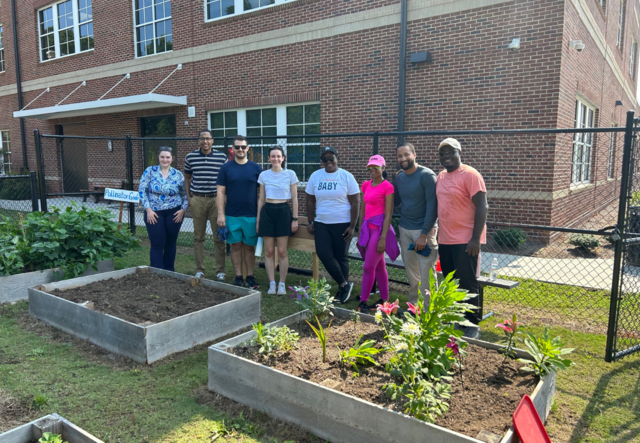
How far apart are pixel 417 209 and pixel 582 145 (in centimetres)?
853

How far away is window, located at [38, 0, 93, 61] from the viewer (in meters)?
17.0

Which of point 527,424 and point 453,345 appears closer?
point 527,424

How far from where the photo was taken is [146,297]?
5.02 m

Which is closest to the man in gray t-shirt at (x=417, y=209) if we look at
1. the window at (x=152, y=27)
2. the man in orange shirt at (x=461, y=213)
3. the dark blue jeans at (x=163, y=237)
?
the man in orange shirt at (x=461, y=213)

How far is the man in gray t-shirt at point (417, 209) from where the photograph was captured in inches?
182

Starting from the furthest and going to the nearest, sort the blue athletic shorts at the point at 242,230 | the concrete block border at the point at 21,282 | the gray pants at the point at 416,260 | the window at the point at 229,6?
the window at the point at 229,6, the blue athletic shorts at the point at 242,230, the concrete block border at the point at 21,282, the gray pants at the point at 416,260

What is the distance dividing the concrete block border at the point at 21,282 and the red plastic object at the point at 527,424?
5.63m

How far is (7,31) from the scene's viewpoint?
2028cm

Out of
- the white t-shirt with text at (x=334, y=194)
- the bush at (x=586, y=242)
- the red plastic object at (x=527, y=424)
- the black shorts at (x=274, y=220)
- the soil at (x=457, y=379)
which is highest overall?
the white t-shirt with text at (x=334, y=194)

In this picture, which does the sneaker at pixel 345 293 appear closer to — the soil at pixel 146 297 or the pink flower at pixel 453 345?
the soil at pixel 146 297

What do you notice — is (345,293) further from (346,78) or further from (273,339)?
(346,78)

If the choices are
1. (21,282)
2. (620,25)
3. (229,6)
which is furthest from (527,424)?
(620,25)

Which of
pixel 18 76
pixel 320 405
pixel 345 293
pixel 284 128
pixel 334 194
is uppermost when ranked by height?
pixel 18 76

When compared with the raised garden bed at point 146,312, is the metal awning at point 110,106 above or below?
Answer: above
